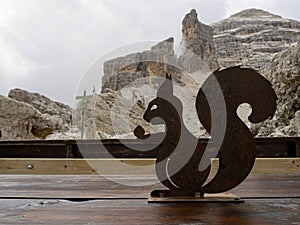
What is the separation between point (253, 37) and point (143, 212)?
2440 centimetres

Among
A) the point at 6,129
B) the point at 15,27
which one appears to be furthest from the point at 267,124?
the point at 15,27

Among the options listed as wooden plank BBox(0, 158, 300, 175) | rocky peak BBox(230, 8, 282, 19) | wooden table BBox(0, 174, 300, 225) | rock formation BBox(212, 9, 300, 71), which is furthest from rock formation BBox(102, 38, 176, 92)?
rocky peak BBox(230, 8, 282, 19)

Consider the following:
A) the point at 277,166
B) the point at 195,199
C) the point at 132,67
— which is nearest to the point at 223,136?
the point at 195,199

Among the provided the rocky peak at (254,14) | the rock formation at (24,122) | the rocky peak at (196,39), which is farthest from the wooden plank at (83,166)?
the rocky peak at (254,14)

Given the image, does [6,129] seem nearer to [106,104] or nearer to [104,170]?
[106,104]

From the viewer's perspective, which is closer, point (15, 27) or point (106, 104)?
point (106, 104)

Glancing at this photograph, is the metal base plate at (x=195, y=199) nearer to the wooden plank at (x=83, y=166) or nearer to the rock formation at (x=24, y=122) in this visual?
the wooden plank at (x=83, y=166)

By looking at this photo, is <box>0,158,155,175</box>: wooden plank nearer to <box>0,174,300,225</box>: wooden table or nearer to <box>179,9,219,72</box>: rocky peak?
<box>0,174,300,225</box>: wooden table

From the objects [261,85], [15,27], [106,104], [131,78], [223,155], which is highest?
[15,27]

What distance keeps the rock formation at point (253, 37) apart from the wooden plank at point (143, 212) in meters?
18.5

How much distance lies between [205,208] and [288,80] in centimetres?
289

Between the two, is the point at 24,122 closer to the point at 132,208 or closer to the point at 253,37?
the point at 132,208

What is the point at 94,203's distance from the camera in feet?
1.78

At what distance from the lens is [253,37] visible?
2317 cm
